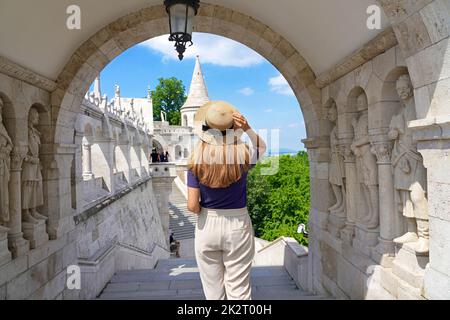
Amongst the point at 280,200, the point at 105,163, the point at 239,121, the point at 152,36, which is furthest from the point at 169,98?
the point at 239,121

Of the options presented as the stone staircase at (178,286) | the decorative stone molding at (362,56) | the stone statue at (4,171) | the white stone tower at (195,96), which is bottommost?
the stone staircase at (178,286)

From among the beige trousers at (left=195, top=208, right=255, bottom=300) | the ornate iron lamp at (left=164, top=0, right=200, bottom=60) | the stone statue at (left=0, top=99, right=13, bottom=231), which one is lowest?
the beige trousers at (left=195, top=208, right=255, bottom=300)

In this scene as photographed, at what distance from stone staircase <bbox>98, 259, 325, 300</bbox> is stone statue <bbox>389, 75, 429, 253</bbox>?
198 cm

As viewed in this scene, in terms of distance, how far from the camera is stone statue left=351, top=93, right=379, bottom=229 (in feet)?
11.6

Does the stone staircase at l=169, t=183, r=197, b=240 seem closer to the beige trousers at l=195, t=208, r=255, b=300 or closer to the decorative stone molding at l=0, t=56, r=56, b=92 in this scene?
the decorative stone molding at l=0, t=56, r=56, b=92

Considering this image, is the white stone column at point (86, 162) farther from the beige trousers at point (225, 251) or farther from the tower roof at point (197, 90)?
the tower roof at point (197, 90)

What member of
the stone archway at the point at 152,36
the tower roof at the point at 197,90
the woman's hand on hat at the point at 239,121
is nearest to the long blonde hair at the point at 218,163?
the woman's hand on hat at the point at 239,121

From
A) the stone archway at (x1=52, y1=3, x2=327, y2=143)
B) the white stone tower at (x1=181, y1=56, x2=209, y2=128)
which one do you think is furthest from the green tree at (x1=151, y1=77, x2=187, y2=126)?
the stone archway at (x1=52, y1=3, x2=327, y2=143)

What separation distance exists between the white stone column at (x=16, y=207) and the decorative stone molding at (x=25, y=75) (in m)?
0.81

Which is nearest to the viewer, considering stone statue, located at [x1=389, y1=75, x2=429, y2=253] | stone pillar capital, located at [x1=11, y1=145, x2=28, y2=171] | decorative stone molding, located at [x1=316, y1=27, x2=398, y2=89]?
stone statue, located at [x1=389, y1=75, x2=429, y2=253]

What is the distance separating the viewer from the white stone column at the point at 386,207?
3217 mm

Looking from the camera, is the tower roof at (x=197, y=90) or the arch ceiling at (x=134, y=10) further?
the tower roof at (x=197, y=90)

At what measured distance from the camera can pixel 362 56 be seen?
11.3 ft
